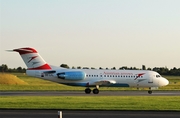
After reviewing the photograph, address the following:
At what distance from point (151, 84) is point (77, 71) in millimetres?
9198

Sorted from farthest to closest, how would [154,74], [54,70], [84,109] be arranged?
[154,74] → [54,70] → [84,109]

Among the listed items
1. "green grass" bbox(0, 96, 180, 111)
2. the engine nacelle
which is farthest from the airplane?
"green grass" bbox(0, 96, 180, 111)

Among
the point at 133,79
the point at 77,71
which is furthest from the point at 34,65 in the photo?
the point at 133,79

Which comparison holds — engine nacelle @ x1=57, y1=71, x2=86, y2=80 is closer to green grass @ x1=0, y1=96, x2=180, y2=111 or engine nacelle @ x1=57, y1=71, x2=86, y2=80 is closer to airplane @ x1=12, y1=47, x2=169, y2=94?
airplane @ x1=12, y1=47, x2=169, y2=94

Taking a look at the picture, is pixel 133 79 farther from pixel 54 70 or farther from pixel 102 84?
pixel 54 70

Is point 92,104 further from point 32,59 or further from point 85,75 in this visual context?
point 32,59

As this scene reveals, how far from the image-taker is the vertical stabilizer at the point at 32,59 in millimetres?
48459

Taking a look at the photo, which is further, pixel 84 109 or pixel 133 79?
pixel 133 79

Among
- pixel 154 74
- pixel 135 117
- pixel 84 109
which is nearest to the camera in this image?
pixel 135 117

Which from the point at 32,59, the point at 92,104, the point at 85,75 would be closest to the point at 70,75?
the point at 85,75

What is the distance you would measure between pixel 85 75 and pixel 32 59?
621 centimetres

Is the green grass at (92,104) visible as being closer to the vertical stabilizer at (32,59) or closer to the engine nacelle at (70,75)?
the engine nacelle at (70,75)

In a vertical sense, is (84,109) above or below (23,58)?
below

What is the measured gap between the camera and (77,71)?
48344mm
